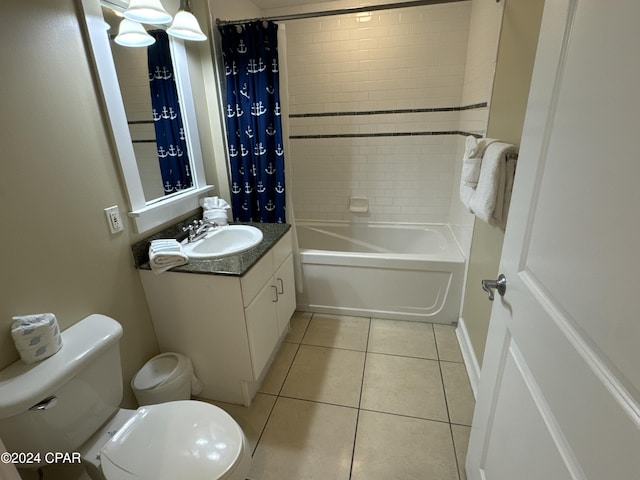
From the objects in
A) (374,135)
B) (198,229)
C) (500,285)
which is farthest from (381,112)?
(500,285)

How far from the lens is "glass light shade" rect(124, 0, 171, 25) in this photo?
4.02 ft

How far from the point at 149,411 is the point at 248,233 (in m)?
1.00

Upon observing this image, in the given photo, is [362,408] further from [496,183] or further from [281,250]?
[496,183]

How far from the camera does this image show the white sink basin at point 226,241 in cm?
162

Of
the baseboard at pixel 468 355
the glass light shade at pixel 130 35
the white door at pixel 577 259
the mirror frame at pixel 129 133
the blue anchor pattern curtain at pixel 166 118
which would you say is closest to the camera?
the white door at pixel 577 259

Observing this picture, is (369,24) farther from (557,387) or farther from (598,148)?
(557,387)

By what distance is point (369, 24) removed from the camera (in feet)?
8.21

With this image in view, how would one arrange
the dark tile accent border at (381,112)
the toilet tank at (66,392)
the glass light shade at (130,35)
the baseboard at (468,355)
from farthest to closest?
the dark tile accent border at (381,112) < the baseboard at (468,355) < the glass light shade at (130,35) < the toilet tank at (66,392)

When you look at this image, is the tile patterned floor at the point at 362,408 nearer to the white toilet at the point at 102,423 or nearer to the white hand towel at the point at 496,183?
the white toilet at the point at 102,423

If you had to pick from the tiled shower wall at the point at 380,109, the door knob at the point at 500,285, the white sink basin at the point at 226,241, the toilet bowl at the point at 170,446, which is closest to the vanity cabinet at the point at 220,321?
the white sink basin at the point at 226,241

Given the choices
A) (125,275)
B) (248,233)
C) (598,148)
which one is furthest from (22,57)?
(598,148)

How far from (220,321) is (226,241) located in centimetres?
54

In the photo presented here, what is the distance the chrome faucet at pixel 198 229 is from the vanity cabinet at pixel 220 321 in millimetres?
312

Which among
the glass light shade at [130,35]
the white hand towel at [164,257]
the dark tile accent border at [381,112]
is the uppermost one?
the glass light shade at [130,35]
